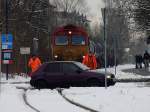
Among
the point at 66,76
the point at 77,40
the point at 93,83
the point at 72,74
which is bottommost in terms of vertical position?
the point at 93,83

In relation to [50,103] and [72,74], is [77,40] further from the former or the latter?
[50,103]

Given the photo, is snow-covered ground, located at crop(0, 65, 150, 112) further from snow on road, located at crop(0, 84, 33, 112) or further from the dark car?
the dark car

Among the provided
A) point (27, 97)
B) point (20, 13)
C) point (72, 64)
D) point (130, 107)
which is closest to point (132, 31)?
point (20, 13)

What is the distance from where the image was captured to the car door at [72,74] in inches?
1176

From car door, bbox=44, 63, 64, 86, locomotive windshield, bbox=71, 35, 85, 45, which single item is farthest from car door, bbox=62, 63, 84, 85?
locomotive windshield, bbox=71, 35, 85, 45

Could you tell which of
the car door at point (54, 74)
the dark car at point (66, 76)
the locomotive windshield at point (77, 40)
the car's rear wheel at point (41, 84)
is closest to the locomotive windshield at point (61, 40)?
the locomotive windshield at point (77, 40)

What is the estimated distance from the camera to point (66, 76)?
30.2 m

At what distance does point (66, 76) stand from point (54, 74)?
70 cm

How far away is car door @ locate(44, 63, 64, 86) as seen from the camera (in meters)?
30.4

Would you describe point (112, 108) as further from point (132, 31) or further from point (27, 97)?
point (132, 31)

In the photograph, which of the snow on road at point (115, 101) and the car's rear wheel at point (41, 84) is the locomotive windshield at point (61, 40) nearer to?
the car's rear wheel at point (41, 84)

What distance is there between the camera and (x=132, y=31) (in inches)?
2459

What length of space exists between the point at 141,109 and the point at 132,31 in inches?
1811

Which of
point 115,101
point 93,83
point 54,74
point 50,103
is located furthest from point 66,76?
point 115,101
